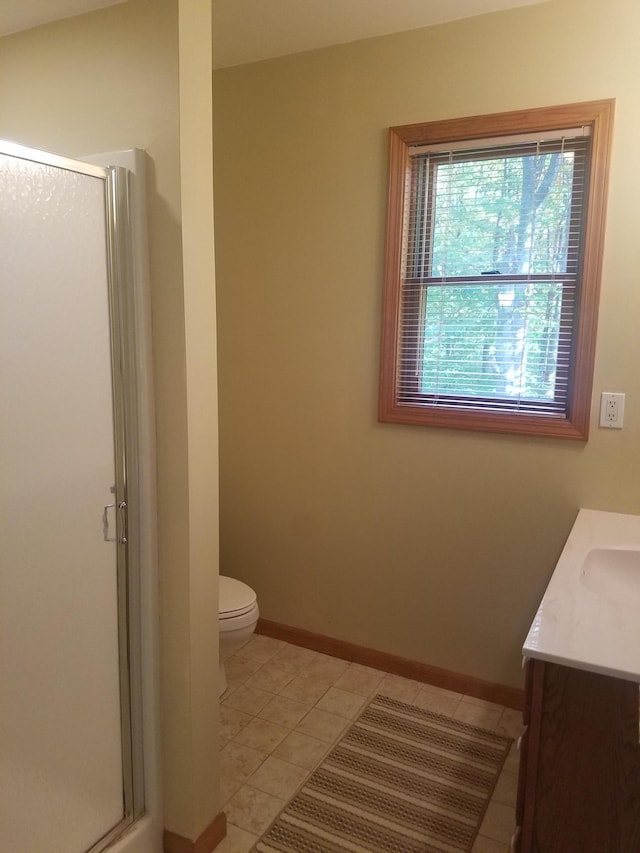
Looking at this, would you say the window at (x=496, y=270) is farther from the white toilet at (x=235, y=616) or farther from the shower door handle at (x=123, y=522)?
the shower door handle at (x=123, y=522)

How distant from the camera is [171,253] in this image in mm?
1549

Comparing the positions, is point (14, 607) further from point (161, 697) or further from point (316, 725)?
point (316, 725)

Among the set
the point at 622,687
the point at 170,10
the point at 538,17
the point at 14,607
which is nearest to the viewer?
the point at 622,687

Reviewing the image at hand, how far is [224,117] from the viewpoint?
9.07 feet

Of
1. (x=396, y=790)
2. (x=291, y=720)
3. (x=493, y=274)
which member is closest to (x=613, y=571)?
(x=396, y=790)

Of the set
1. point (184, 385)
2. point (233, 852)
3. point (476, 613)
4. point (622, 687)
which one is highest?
point (184, 385)

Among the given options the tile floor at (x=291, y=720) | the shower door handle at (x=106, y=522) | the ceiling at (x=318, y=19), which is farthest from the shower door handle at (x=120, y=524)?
the ceiling at (x=318, y=19)

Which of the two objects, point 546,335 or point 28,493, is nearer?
point 28,493

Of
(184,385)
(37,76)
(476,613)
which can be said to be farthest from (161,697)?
(37,76)

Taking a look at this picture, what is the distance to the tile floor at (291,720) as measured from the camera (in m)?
1.93

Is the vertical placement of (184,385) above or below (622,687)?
above

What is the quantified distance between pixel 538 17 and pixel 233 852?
2828mm

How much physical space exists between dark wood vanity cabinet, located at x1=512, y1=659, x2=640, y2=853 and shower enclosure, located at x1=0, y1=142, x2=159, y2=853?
3.27 feet

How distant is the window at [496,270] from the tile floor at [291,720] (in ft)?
3.68
